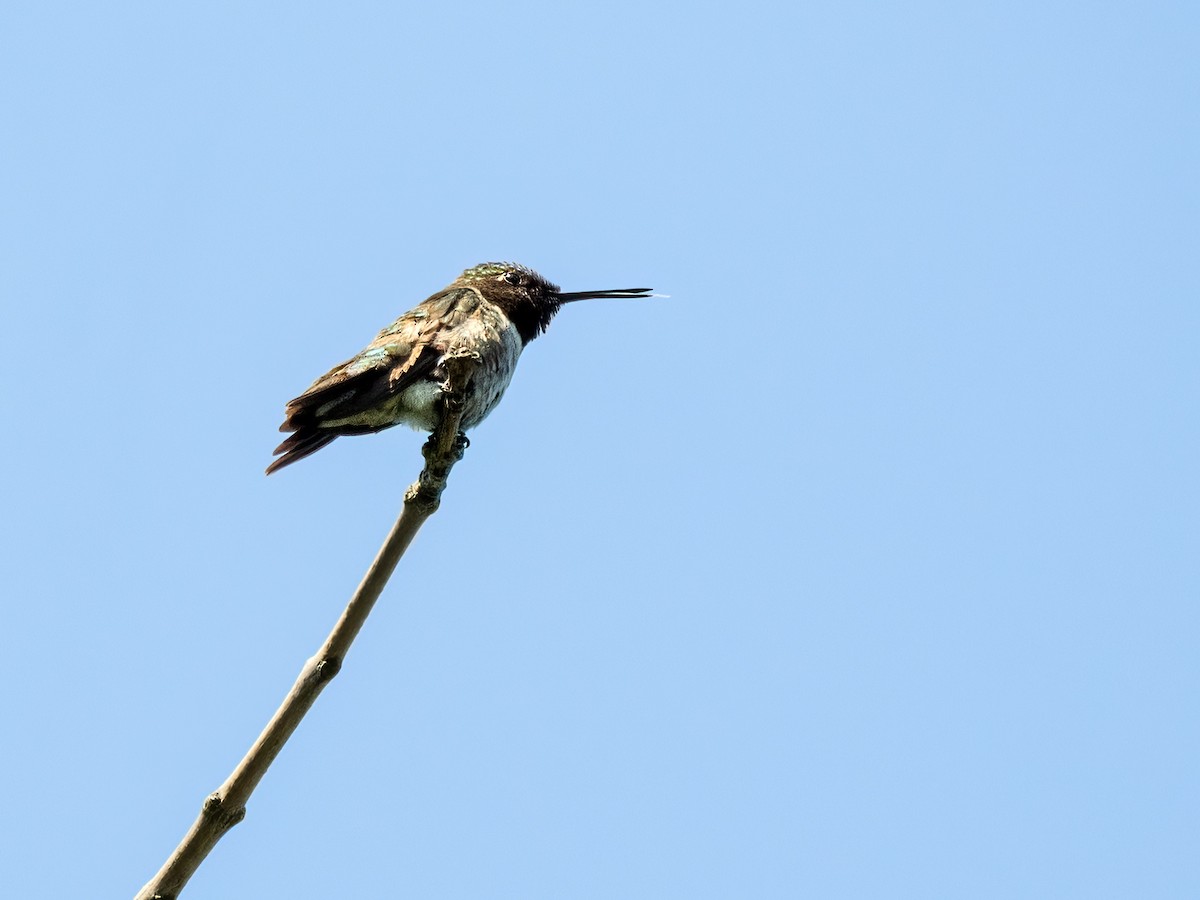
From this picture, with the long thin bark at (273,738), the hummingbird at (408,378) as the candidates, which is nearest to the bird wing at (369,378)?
the hummingbird at (408,378)

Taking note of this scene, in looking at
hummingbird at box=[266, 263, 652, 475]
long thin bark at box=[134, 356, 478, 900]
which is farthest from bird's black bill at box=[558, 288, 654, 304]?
long thin bark at box=[134, 356, 478, 900]

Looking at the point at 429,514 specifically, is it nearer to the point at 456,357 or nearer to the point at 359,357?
the point at 456,357

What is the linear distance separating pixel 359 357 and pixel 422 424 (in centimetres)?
50

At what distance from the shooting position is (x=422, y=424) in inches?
250

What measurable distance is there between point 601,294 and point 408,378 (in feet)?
7.86

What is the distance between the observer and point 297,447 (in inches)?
243

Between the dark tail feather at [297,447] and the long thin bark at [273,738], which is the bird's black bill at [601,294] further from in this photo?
the long thin bark at [273,738]

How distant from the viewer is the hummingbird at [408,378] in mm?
6105

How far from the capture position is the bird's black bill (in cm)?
812

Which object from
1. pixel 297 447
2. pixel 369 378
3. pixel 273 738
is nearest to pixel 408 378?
pixel 369 378

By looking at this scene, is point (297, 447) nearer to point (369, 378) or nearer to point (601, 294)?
point (369, 378)

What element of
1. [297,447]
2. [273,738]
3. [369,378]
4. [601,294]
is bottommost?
[273,738]

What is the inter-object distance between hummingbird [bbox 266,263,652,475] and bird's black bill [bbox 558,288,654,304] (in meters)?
1.05

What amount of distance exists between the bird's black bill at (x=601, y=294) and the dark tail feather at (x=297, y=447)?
2.31 m
